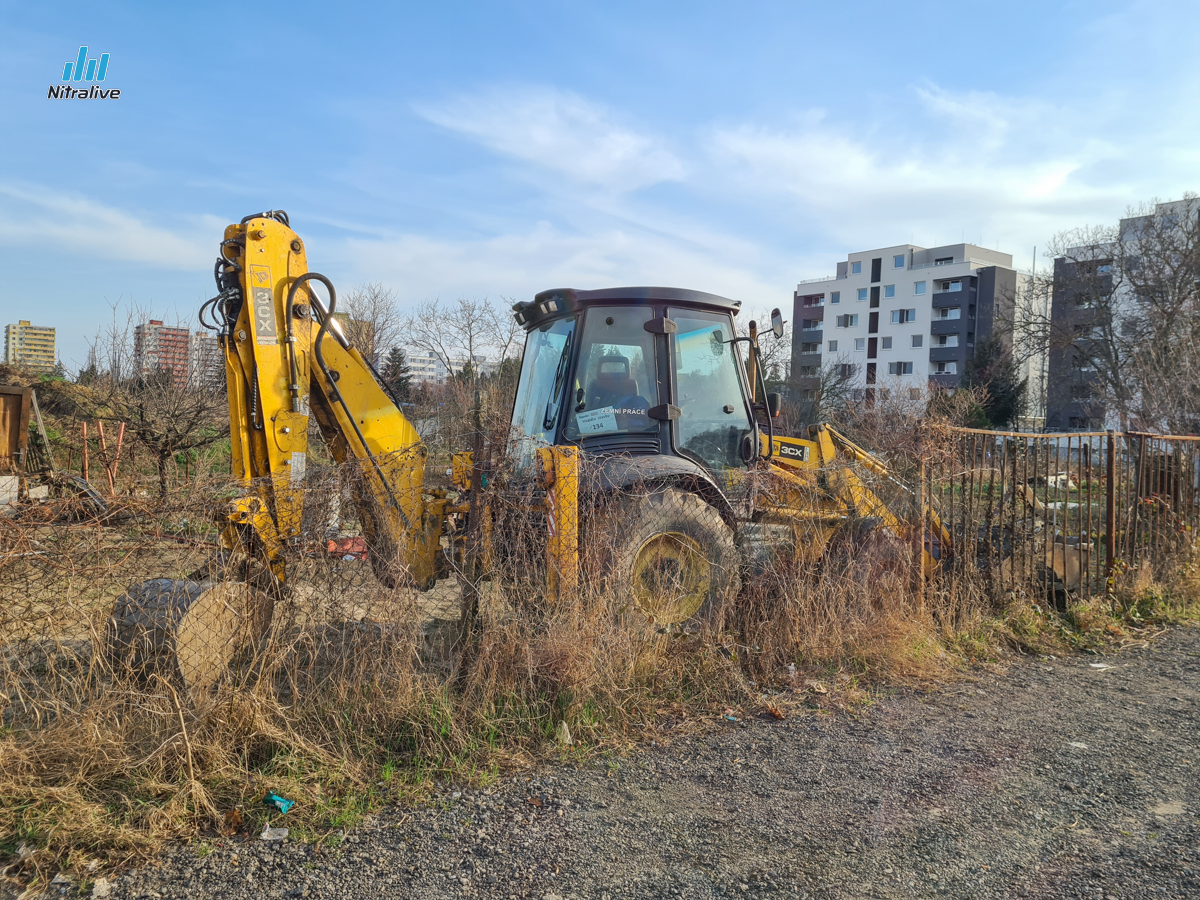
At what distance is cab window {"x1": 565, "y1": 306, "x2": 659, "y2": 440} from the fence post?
187 inches

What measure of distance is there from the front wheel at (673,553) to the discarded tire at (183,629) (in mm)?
2078

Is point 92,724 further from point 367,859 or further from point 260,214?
point 260,214

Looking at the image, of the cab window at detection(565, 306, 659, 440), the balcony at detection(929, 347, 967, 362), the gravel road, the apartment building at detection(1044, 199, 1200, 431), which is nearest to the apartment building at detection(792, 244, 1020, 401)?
the balcony at detection(929, 347, 967, 362)

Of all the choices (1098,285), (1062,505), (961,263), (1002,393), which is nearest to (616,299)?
(1062,505)

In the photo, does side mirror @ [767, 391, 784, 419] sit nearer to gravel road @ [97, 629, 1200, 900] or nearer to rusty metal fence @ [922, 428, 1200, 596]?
rusty metal fence @ [922, 428, 1200, 596]

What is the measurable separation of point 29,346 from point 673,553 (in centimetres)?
2338

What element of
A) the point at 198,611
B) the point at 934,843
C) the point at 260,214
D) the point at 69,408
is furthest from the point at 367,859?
the point at 69,408

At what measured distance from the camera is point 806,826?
3.48 metres

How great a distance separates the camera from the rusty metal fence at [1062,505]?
672 cm

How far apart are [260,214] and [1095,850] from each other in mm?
5716

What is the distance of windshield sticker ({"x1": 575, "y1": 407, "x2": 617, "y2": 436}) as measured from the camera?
228 inches

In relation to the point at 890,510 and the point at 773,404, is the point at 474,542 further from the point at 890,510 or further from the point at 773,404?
the point at 890,510

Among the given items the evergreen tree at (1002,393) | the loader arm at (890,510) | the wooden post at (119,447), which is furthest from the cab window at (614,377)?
the evergreen tree at (1002,393)

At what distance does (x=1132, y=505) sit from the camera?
7.96 meters
